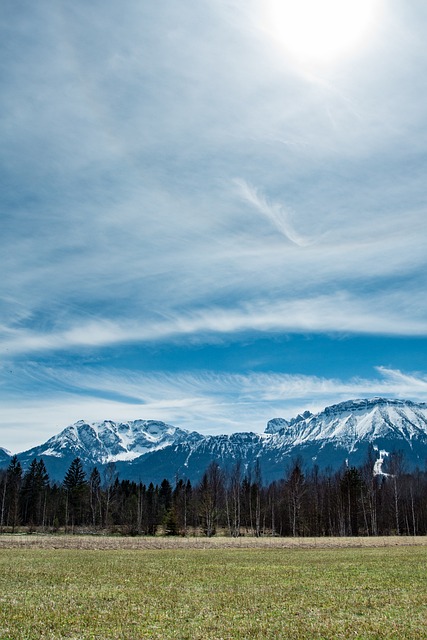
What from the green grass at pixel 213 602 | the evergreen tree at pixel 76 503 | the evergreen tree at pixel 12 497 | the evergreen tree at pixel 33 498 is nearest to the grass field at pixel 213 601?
the green grass at pixel 213 602

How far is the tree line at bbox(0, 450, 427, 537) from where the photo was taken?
373 feet

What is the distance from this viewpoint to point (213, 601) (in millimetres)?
22641

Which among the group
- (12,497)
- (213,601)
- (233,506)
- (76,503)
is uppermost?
(213,601)

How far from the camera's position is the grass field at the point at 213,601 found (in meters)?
17.2

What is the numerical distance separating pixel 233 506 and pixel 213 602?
110 metres

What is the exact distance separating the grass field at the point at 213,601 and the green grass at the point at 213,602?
39mm

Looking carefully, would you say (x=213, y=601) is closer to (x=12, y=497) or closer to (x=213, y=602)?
(x=213, y=602)

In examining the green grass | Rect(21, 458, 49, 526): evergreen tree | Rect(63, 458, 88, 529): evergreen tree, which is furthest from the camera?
Rect(21, 458, 49, 526): evergreen tree

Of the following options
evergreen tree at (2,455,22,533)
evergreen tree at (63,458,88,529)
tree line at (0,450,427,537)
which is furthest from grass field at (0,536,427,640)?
evergreen tree at (63,458,88,529)

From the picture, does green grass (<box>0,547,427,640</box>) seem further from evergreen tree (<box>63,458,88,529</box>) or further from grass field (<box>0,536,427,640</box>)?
evergreen tree (<box>63,458,88,529</box>)

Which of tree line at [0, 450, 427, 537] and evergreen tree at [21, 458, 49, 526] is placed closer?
tree line at [0, 450, 427, 537]

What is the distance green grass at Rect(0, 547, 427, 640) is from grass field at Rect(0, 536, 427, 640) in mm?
39

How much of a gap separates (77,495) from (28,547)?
237 ft

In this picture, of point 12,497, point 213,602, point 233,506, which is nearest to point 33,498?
point 12,497
